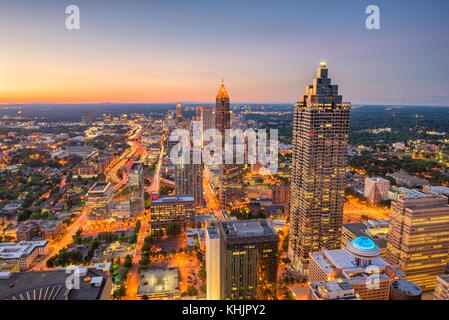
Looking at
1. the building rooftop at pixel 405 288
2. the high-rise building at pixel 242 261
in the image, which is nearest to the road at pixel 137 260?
the high-rise building at pixel 242 261

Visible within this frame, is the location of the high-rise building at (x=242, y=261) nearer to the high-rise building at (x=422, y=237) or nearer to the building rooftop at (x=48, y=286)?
the building rooftop at (x=48, y=286)

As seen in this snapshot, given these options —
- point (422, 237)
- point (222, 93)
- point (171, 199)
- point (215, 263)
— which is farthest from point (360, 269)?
point (222, 93)

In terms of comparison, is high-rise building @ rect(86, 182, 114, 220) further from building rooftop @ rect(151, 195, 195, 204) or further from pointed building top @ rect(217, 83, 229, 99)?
pointed building top @ rect(217, 83, 229, 99)

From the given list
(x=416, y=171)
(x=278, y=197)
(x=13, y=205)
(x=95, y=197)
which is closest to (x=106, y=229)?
(x=95, y=197)

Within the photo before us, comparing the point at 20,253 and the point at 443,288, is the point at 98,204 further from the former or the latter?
the point at 443,288

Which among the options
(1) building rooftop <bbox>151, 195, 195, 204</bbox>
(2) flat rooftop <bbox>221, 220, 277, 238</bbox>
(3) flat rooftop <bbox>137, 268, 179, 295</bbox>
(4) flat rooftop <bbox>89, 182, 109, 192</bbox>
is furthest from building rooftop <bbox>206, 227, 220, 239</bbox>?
(4) flat rooftop <bbox>89, 182, 109, 192</bbox>
